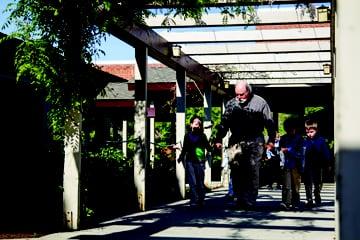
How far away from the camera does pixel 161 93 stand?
58.7 feet

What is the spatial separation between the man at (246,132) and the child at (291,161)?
4.53 ft

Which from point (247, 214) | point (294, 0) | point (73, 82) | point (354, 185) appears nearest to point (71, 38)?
point (73, 82)

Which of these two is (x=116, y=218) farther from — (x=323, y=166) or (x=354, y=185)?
(x=354, y=185)

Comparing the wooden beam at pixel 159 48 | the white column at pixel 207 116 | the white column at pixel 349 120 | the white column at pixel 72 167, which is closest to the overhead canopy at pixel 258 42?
the wooden beam at pixel 159 48

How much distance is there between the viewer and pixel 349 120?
106 centimetres

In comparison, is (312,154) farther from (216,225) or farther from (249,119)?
(216,225)

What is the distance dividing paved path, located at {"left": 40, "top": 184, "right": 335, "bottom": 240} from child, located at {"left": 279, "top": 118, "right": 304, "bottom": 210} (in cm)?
28

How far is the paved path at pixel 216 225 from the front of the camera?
523 centimetres

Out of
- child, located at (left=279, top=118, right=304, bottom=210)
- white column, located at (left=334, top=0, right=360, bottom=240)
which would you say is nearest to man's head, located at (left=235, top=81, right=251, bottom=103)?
child, located at (left=279, top=118, right=304, bottom=210)

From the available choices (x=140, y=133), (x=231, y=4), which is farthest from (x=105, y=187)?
(x=231, y=4)

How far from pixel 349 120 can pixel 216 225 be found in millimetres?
5175

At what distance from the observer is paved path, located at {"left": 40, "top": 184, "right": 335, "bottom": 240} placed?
5.23m

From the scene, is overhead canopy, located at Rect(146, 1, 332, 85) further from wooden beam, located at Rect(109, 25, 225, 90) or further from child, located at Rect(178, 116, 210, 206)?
child, located at Rect(178, 116, 210, 206)

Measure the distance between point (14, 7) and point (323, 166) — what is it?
6043 millimetres
